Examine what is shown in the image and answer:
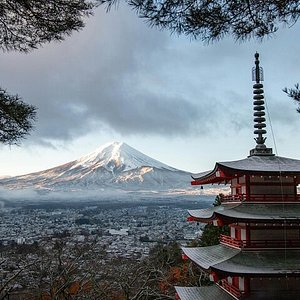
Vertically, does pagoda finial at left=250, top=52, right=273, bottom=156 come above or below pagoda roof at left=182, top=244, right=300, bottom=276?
above

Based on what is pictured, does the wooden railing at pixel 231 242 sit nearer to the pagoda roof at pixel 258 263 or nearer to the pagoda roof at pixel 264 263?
the pagoda roof at pixel 258 263

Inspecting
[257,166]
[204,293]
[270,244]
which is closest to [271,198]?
[257,166]

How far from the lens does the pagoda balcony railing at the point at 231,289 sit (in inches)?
369

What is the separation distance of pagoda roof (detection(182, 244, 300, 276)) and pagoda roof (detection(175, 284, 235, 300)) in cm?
85

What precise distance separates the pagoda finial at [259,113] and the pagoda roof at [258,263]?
2.57 m

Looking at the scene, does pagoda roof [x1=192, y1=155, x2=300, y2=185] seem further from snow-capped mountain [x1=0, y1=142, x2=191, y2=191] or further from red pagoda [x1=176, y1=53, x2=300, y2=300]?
snow-capped mountain [x1=0, y1=142, x2=191, y2=191]

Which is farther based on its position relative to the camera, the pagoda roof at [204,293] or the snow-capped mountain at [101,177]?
the snow-capped mountain at [101,177]

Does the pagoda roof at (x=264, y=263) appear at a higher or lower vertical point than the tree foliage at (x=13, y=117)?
lower

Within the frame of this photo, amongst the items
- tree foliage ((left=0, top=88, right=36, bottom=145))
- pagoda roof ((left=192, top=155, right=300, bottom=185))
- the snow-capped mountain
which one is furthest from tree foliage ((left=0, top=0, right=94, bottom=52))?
the snow-capped mountain

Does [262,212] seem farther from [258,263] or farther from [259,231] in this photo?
[258,263]

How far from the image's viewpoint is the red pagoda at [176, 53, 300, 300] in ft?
29.6

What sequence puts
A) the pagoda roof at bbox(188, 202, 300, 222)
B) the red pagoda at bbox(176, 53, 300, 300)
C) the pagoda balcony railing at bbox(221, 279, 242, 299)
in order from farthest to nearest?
1. the pagoda balcony railing at bbox(221, 279, 242, 299)
2. the pagoda roof at bbox(188, 202, 300, 222)
3. the red pagoda at bbox(176, 53, 300, 300)

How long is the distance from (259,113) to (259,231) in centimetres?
305

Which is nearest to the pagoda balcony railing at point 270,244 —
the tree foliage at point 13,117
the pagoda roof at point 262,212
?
the pagoda roof at point 262,212
